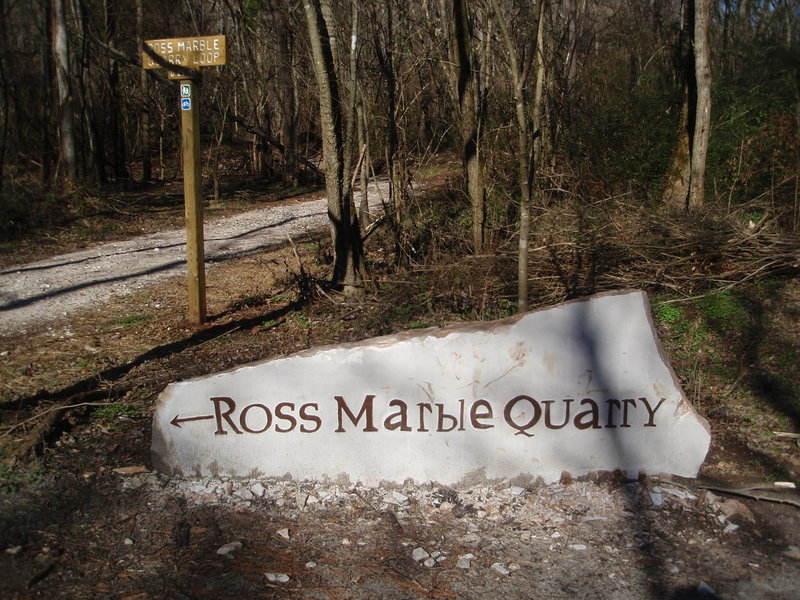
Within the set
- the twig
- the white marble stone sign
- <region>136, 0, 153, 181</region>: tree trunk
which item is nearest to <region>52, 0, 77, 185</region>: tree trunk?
<region>136, 0, 153, 181</region>: tree trunk

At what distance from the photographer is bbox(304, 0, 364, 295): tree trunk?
6785 millimetres

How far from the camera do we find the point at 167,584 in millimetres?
3289

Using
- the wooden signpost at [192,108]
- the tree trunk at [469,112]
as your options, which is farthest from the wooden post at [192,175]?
the tree trunk at [469,112]

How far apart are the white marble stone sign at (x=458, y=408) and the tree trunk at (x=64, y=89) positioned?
10720 mm

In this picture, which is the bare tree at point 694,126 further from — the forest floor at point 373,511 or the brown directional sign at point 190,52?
the brown directional sign at point 190,52

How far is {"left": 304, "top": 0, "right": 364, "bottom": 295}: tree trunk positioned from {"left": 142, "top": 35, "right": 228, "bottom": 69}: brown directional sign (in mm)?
1024

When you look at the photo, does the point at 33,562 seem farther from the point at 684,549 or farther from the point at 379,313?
the point at 379,313

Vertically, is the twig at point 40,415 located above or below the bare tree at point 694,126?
below

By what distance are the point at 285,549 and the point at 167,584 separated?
1.86 feet

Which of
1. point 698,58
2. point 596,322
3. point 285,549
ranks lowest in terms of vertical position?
point 285,549

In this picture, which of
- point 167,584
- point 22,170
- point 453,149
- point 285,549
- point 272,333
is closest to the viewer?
point 167,584

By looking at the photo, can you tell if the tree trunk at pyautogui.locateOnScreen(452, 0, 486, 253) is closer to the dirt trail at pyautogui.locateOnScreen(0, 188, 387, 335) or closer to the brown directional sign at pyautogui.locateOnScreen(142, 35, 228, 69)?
the dirt trail at pyautogui.locateOnScreen(0, 188, 387, 335)

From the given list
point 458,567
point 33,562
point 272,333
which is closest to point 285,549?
point 458,567

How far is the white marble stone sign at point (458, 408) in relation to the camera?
13.7ft
